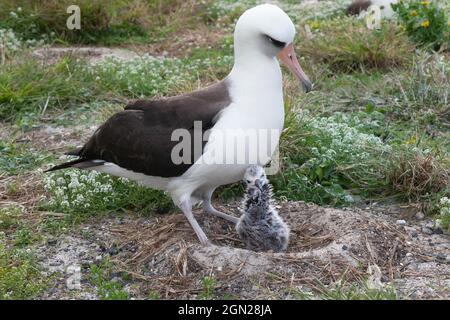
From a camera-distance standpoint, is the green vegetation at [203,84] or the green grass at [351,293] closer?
the green grass at [351,293]

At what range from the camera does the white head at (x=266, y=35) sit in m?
4.32

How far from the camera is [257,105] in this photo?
429 cm

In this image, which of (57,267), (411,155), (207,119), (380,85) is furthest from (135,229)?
(380,85)

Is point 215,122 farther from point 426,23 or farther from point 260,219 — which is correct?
point 426,23

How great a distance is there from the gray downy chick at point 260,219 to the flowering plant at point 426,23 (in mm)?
3473

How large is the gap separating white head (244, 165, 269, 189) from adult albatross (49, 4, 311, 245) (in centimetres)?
3

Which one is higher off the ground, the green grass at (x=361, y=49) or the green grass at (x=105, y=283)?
the green grass at (x=361, y=49)

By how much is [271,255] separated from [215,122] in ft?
2.31

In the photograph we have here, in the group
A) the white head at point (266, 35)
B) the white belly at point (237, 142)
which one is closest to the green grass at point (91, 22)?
the white head at point (266, 35)

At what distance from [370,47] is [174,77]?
165 cm

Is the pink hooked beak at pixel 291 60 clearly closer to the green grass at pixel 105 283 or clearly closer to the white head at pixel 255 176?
the white head at pixel 255 176

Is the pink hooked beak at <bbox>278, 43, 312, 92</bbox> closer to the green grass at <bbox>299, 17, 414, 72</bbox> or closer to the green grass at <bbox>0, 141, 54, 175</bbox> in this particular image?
the green grass at <bbox>0, 141, 54, 175</bbox>

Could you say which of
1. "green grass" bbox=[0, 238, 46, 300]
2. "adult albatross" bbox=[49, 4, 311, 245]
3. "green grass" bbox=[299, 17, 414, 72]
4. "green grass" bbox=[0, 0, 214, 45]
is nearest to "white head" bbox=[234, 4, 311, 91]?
"adult albatross" bbox=[49, 4, 311, 245]
